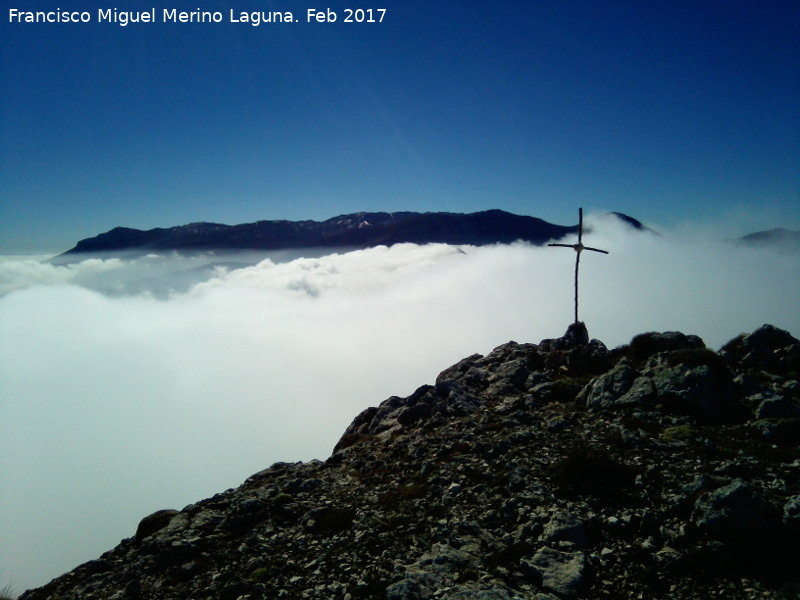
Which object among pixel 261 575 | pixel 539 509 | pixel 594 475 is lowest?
pixel 261 575

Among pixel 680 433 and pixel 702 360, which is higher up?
pixel 702 360

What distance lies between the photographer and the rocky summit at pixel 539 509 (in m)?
11.6

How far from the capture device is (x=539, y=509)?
1470 cm

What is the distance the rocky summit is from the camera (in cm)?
1162

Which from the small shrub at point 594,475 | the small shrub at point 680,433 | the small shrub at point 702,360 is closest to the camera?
the small shrub at point 594,475

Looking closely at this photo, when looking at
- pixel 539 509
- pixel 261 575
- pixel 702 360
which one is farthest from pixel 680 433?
pixel 261 575

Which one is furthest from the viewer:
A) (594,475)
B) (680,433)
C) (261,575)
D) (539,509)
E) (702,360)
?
A: (702,360)

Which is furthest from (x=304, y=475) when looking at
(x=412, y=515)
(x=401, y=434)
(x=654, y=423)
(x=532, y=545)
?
(x=654, y=423)

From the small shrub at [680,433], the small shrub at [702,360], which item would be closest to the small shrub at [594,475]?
the small shrub at [680,433]

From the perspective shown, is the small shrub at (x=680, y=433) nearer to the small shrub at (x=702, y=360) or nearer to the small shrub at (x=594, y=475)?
the small shrub at (x=594, y=475)

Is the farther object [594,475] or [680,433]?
[680,433]

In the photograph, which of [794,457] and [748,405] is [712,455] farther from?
[748,405]

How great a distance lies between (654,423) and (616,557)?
386 inches

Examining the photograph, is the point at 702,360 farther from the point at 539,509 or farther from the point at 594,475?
the point at 539,509
